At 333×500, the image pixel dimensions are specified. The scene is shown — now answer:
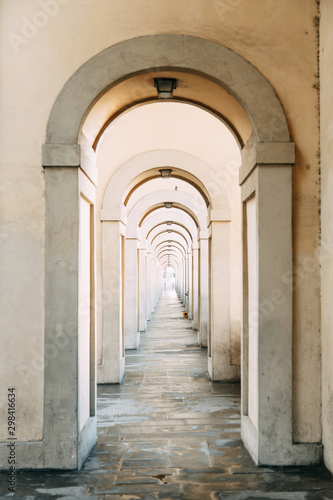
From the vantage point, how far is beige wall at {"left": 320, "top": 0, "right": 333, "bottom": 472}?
15.4 feet

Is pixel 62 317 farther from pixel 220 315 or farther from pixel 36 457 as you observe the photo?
pixel 220 315

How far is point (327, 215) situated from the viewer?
4.82 metres

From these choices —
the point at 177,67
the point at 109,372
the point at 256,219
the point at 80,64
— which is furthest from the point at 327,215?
the point at 109,372

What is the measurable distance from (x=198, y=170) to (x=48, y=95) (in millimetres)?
5414

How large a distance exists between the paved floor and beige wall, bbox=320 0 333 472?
57 cm

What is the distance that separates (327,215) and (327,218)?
0.03 metres

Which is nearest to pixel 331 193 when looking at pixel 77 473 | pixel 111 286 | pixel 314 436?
pixel 314 436

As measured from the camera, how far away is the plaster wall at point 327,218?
470 cm

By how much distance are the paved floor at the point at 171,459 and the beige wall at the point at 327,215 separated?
573 mm

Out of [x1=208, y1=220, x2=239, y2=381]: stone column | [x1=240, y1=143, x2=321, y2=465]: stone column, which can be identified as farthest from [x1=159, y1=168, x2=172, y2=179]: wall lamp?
[x1=240, y1=143, x2=321, y2=465]: stone column

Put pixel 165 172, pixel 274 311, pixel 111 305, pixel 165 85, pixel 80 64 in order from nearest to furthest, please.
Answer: pixel 274 311
pixel 80 64
pixel 165 85
pixel 111 305
pixel 165 172

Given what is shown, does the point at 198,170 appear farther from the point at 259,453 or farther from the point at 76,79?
the point at 259,453

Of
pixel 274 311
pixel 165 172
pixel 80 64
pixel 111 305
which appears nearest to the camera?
pixel 274 311

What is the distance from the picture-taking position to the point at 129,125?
9328 mm
